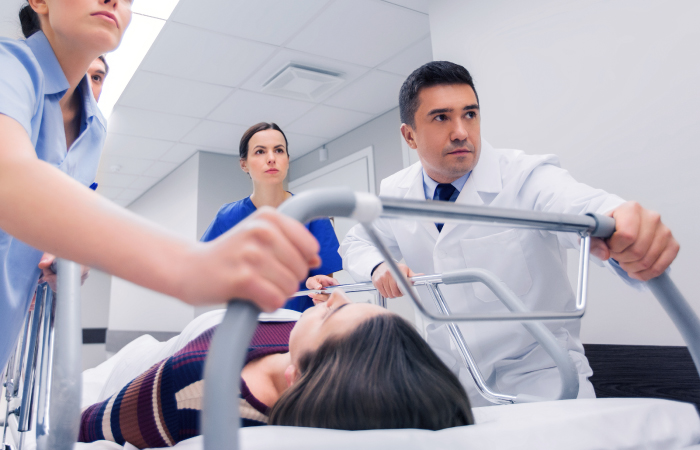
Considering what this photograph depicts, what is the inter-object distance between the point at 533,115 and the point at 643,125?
0.55 metres

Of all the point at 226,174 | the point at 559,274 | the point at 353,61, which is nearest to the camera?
the point at 559,274

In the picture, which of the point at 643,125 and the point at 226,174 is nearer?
the point at 643,125

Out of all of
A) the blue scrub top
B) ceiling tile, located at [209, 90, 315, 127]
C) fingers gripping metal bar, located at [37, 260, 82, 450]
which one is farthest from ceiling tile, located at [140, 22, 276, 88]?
fingers gripping metal bar, located at [37, 260, 82, 450]

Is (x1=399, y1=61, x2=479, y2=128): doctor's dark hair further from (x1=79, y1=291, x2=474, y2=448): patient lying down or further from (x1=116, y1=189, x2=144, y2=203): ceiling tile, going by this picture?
(x1=116, y1=189, x2=144, y2=203): ceiling tile

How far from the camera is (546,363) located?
4.83ft

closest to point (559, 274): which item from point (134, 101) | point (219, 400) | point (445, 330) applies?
point (445, 330)

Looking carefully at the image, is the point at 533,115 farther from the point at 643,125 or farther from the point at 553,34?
the point at 643,125

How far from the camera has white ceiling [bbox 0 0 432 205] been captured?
2918 mm

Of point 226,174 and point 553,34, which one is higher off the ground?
point 226,174

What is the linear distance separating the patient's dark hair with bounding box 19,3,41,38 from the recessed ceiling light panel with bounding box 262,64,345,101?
2510 millimetres

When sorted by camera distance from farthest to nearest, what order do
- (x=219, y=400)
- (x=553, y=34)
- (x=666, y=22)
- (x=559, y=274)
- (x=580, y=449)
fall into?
(x=553, y=34) → (x=666, y=22) → (x=559, y=274) → (x=580, y=449) → (x=219, y=400)

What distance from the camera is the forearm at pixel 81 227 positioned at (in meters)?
0.41

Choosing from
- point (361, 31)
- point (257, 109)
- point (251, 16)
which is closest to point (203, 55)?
point (251, 16)

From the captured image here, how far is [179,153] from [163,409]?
4.82 m
